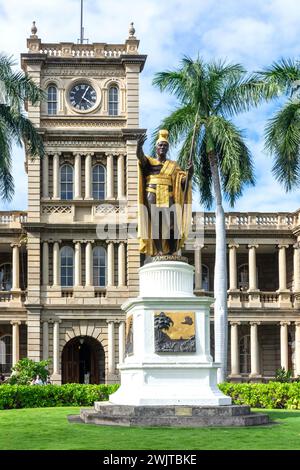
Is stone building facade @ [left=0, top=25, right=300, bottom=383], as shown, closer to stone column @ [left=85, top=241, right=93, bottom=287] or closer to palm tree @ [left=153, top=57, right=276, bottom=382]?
stone column @ [left=85, top=241, right=93, bottom=287]

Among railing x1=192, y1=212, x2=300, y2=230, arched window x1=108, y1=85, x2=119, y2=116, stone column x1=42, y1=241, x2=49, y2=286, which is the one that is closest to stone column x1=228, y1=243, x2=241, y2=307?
railing x1=192, y1=212, x2=300, y2=230

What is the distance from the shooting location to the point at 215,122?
3112cm

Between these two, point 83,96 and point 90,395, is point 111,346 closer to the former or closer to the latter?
point 83,96

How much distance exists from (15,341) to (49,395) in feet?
61.4

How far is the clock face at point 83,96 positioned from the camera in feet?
148

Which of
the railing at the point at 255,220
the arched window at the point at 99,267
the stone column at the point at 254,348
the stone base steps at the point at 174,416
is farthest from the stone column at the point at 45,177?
the stone base steps at the point at 174,416

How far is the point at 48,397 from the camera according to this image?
25.5 m

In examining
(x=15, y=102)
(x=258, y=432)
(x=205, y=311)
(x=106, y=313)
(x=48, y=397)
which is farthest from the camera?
(x=106, y=313)

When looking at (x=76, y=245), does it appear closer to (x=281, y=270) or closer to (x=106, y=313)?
(x=106, y=313)

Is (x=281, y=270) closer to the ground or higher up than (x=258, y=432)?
higher up

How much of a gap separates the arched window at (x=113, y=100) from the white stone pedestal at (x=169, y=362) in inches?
1105

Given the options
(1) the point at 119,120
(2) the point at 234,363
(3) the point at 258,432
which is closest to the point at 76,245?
(1) the point at 119,120

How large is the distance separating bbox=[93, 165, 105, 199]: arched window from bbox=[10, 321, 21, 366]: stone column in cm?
750

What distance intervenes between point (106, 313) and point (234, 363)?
7.05 m
